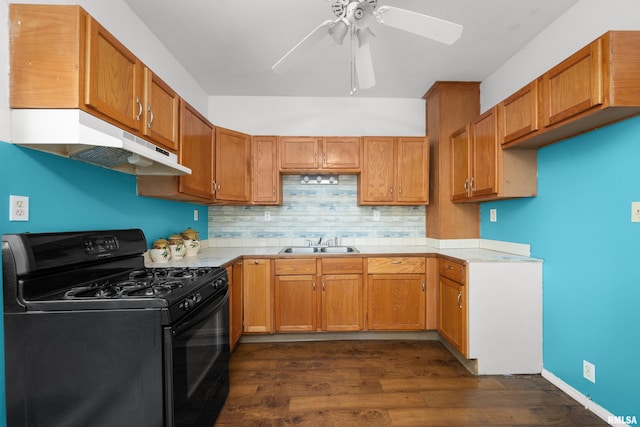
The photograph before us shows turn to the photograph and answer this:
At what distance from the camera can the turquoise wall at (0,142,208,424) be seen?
124cm

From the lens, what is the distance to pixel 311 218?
3.46 meters

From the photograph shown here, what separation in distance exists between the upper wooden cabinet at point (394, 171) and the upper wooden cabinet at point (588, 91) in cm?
117

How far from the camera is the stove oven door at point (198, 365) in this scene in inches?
46.4

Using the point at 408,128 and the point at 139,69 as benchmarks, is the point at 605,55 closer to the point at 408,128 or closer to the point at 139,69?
the point at 408,128

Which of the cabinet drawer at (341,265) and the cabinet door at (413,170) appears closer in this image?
the cabinet drawer at (341,265)

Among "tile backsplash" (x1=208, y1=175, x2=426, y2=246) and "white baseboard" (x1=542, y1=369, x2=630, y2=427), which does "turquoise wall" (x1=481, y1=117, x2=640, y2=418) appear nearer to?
"white baseboard" (x1=542, y1=369, x2=630, y2=427)

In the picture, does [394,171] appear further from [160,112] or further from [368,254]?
[160,112]

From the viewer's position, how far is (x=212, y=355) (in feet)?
5.43

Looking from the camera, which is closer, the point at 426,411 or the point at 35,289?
the point at 35,289

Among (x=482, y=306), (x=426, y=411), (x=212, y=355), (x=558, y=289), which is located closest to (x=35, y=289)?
(x=212, y=355)

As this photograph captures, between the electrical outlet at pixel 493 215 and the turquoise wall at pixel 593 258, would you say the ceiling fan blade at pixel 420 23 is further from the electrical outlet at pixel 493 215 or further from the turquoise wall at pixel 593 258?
the electrical outlet at pixel 493 215

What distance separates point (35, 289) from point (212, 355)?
34.9 inches

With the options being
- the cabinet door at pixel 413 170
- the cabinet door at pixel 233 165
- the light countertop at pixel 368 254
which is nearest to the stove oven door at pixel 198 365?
the light countertop at pixel 368 254

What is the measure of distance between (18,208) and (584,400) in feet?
11.0
